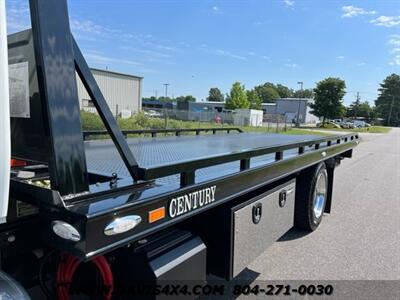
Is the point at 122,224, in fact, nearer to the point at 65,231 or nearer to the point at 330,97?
the point at 65,231

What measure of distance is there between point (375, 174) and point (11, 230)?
10.9 metres

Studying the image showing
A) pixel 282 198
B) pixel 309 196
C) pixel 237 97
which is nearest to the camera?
pixel 282 198

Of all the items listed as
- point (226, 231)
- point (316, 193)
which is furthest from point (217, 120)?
point (226, 231)

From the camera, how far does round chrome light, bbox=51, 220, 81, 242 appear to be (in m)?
1.50

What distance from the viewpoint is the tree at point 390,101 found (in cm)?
10556

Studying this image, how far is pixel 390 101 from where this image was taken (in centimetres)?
10669

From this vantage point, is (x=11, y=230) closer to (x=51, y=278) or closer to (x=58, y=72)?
(x=51, y=278)

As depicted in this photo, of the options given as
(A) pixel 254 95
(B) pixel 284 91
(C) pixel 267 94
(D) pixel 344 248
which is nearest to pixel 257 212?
(D) pixel 344 248

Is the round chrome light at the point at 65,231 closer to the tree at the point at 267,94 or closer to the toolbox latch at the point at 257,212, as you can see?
the toolbox latch at the point at 257,212

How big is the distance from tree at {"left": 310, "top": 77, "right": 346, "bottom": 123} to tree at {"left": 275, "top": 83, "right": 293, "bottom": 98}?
102 metres

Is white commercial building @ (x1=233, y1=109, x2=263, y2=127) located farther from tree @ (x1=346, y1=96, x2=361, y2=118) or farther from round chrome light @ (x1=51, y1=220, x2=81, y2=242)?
tree @ (x1=346, y1=96, x2=361, y2=118)

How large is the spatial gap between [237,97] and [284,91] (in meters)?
102

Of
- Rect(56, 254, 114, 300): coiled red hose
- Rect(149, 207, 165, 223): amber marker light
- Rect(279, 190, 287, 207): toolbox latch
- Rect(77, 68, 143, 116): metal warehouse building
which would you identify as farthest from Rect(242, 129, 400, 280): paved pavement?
Rect(77, 68, 143, 116): metal warehouse building

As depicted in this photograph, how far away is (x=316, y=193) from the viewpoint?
15.9 feet
